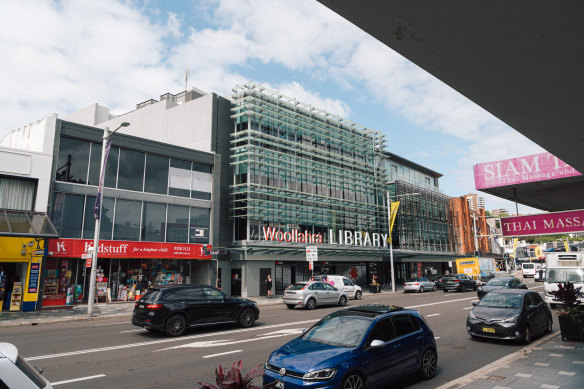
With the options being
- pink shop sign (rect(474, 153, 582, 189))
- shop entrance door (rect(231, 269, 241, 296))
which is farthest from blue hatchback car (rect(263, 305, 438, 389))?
shop entrance door (rect(231, 269, 241, 296))

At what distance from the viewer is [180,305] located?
13.2 m

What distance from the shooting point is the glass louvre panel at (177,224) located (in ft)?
90.3

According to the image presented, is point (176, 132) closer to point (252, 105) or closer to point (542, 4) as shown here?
point (252, 105)

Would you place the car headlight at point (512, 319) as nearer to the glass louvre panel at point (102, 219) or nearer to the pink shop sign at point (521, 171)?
the pink shop sign at point (521, 171)

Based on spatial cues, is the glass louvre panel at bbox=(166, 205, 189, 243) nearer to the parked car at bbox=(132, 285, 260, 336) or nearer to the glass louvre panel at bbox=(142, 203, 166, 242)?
the glass louvre panel at bbox=(142, 203, 166, 242)

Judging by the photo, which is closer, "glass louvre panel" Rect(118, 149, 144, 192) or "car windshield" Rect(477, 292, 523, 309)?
"car windshield" Rect(477, 292, 523, 309)

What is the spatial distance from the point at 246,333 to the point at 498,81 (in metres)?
11.9

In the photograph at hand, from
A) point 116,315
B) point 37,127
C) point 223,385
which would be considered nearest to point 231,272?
point 116,315

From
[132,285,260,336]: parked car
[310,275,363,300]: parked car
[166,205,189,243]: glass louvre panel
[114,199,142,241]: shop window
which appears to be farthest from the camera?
[310,275,363,300]: parked car

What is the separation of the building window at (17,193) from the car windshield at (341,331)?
2072 cm

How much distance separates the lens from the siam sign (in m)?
32.6

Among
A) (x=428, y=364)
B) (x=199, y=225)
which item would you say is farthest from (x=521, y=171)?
(x=199, y=225)

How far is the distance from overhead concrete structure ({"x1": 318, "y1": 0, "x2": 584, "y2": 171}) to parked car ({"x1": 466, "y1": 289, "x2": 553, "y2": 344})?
8.43 m

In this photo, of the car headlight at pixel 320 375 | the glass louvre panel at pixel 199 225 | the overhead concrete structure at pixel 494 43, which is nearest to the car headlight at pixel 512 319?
the car headlight at pixel 320 375
